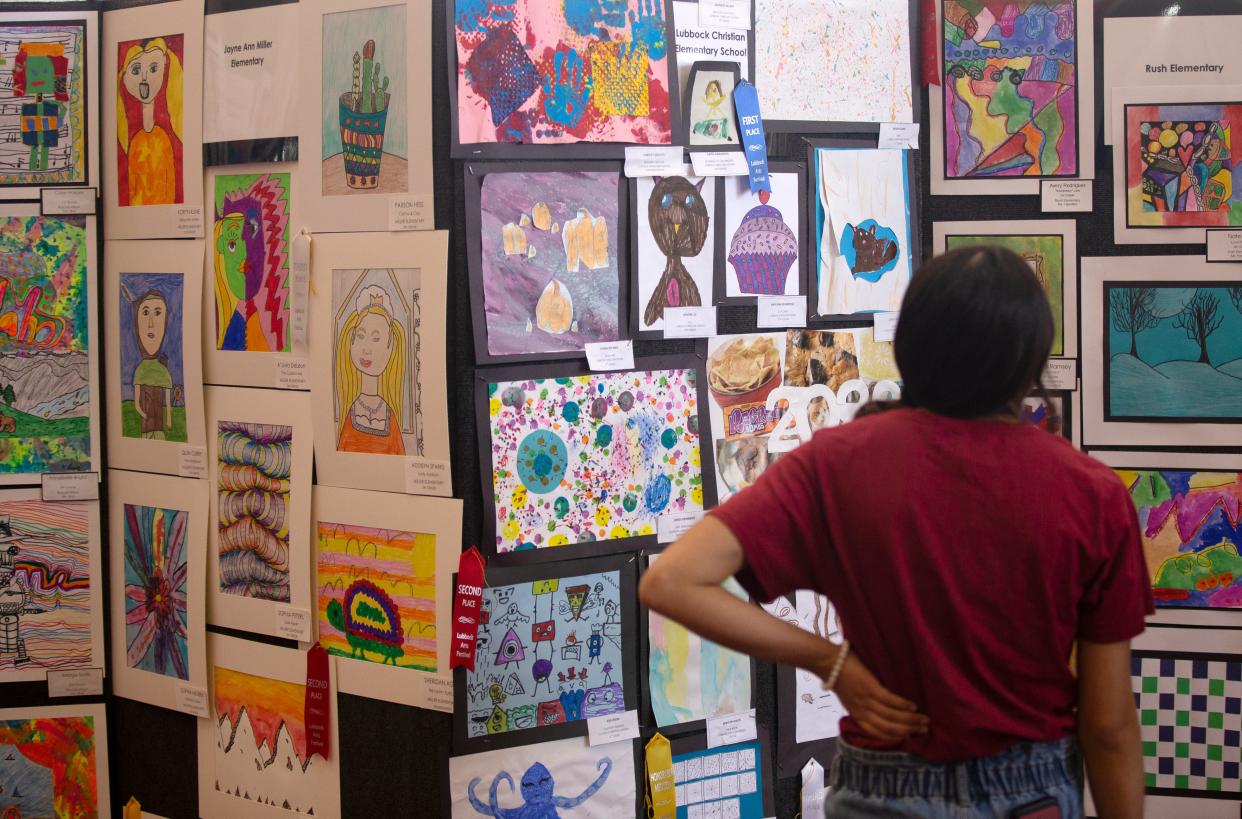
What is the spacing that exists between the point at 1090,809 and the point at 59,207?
3.03 meters

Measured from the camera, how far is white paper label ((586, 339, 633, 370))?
2227 millimetres

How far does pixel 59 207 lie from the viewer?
256cm

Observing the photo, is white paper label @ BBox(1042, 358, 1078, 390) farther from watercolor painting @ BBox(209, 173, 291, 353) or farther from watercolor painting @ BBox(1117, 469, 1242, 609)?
watercolor painting @ BBox(209, 173, 291, 353)

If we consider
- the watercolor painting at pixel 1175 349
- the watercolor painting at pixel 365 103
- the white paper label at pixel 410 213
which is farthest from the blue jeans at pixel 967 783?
the watercolor painting at pixel 1175 349

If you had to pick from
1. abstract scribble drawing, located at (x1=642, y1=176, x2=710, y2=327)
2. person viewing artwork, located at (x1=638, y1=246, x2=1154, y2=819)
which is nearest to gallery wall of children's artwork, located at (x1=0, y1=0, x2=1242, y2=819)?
abstract scribble drawing, located at (x1=642, y1=176, x2=710, y2=327)

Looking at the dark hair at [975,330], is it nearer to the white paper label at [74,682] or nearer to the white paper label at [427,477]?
the white paper label at [427,477]

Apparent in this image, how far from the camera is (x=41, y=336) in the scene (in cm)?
257

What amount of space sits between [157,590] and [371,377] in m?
0.85

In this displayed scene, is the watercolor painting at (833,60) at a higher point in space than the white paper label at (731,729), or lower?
higher

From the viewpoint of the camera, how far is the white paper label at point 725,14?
2.33 metres

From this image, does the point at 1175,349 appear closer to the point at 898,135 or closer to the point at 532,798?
the point at 898,135

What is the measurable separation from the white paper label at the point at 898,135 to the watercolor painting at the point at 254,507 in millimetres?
1565

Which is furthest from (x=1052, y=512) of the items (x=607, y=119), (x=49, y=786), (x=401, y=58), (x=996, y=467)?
(x=49, y=786)

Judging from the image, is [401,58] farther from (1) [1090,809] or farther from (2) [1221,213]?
(1) [1090,809]
